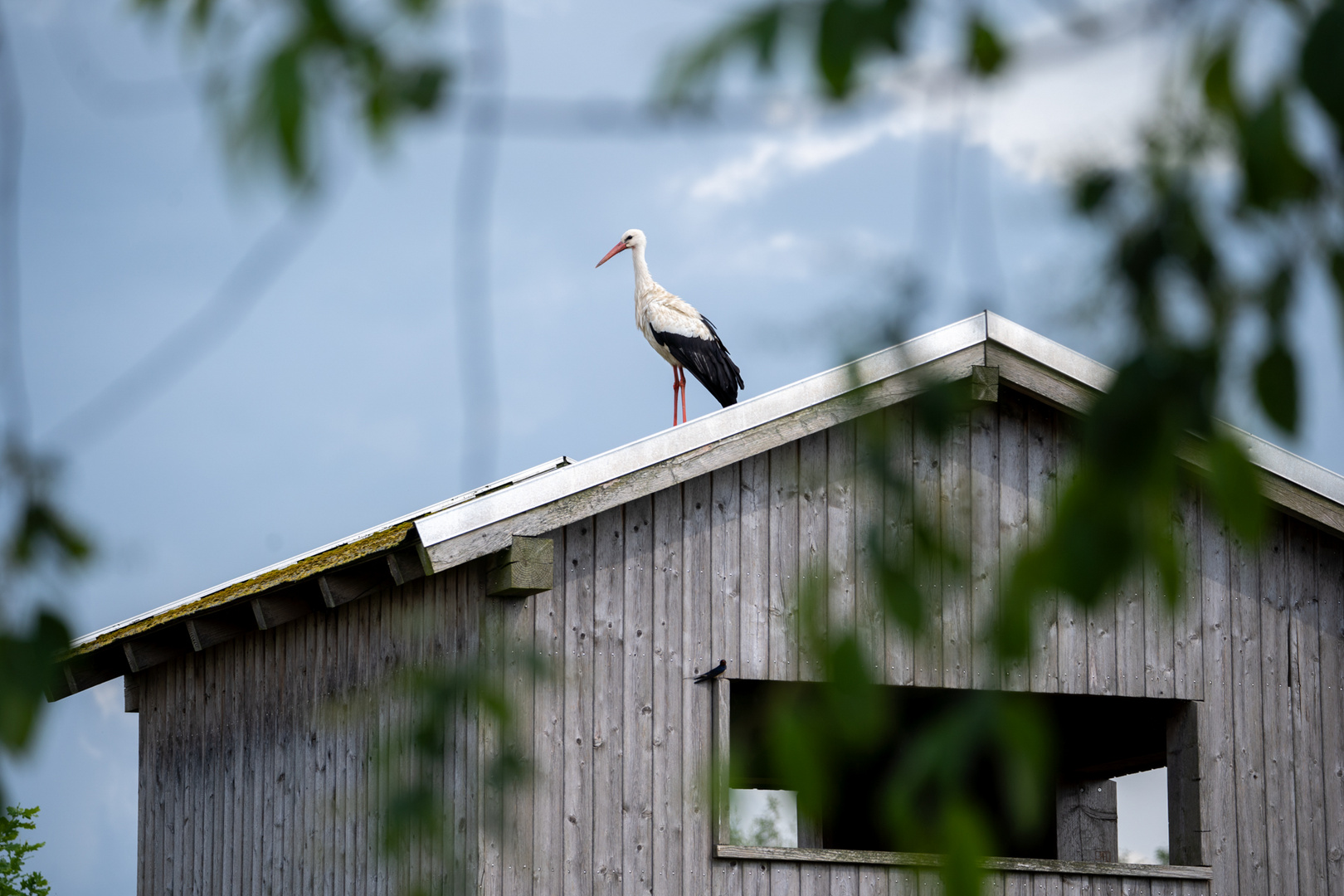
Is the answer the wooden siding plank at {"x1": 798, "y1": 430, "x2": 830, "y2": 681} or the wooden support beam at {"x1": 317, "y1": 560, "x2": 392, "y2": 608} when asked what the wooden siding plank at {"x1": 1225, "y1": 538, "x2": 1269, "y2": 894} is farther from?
the wooden support beam at {"x1": 317, "y1": 560, "x2": 392, "y2": 608}

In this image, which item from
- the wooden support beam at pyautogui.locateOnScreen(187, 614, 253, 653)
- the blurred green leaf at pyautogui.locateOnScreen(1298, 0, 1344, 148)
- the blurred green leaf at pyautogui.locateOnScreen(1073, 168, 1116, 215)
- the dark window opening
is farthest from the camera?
the dark window opening

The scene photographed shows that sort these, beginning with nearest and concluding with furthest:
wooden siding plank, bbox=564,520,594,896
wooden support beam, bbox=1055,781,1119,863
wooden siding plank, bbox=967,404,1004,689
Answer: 1. wooden siding plank, bbox=564,520,594,896
2. wooden siding plank, bbox=967,404,1004,689
3. wooden support beam, bbox=1055,781,1119,863

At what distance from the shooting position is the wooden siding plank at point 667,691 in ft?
21.0

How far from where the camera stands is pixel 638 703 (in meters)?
6.53

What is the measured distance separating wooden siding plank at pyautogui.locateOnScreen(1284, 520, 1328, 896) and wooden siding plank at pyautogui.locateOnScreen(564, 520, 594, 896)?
389 centimetres

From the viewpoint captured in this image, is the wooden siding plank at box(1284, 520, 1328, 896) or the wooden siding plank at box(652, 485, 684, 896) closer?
the wooden siding plank at box(652, 485, 684, 896)

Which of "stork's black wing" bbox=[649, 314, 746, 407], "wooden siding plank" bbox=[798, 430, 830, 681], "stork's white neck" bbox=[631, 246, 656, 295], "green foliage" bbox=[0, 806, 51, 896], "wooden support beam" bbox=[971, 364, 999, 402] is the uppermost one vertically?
"stork's white neck" bbox=[631, 246, 656, 295]

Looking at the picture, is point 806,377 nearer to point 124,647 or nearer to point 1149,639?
point 1149,639

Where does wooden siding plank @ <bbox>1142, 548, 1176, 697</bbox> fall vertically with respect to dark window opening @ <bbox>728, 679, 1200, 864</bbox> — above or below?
above

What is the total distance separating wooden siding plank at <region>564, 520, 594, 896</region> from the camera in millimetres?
6289

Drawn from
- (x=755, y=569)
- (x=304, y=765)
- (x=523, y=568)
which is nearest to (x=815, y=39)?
(x=523, y=568)

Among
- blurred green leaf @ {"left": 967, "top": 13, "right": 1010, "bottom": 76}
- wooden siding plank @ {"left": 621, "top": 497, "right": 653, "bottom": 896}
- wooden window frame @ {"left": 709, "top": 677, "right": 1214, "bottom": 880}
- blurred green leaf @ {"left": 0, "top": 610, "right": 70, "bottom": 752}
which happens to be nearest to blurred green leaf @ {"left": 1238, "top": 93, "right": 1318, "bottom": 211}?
blurred green leaf @ {"left": 967, "top": 13, "right": 1010, "bottom": 76}

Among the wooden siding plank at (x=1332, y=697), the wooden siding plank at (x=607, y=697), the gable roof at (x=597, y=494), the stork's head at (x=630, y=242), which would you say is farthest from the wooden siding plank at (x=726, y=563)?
the stork's head at (x=630, y=242)

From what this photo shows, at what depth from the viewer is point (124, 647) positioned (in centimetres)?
743
